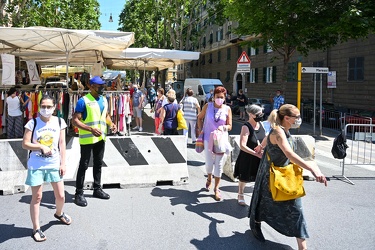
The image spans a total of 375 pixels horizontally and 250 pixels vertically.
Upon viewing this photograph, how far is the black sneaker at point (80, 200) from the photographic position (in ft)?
17.8

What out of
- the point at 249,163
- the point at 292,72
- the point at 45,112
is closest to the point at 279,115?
the point at 249,163

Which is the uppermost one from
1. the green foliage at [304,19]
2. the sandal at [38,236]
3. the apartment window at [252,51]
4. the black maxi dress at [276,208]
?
the apartment window at [252,51]

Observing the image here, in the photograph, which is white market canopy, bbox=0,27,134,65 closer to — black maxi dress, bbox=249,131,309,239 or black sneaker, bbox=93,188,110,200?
black sneaker, bbox=93,188,110,200

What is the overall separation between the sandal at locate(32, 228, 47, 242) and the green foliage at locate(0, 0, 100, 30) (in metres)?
15.7

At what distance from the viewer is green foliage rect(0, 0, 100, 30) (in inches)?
774

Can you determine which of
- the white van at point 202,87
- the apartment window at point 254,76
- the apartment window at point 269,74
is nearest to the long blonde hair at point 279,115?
the white van at point 202,87

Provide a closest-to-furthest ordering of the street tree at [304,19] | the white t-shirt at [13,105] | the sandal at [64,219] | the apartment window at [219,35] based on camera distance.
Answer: the sandal at [64,219]
the white t-shirt at [13,105]
the street tree at [304,19]
the apartment window at [219,35]

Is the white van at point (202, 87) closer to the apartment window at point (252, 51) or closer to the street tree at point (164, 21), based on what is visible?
the street tree at point (164, 21)

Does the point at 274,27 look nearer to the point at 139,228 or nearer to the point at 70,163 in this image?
the point at 70,163

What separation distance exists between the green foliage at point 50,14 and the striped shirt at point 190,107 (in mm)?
11687

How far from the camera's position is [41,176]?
13.7 ft

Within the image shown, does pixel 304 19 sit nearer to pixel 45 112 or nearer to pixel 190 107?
pixel 190 107

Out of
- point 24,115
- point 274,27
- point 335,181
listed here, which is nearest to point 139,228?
point 335,181

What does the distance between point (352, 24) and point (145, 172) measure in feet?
32.7
